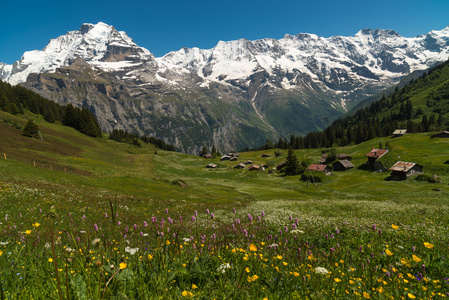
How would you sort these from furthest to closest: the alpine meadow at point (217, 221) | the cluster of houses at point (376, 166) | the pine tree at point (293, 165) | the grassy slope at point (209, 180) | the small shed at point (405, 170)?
the pine tree at point (293, 165) → the cluster of houses at point (376, 166) → the small shed at point (405, 170) → the grassy slope at point (209, 180) → the alpine meadow at point (217, 221)

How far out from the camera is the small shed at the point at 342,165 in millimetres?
102562

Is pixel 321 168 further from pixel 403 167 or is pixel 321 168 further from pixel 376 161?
pixel 403 167

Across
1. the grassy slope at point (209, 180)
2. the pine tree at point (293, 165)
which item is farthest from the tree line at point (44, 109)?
the pine tree at point (293, 165)

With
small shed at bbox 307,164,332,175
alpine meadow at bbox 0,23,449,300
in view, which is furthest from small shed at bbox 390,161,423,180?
small shed at bbox 307,164,332,175

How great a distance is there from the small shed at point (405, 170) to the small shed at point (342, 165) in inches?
961

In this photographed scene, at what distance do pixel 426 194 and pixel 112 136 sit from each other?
171 metres

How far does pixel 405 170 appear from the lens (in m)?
74.0

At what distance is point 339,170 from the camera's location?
10475cm

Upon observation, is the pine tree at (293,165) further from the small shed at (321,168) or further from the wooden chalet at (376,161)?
the wooden chalet at (376,161)

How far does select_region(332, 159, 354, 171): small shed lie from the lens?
10256 centimetres

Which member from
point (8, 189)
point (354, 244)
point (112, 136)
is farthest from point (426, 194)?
point (112, 136)

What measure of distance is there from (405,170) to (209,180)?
6818 cm

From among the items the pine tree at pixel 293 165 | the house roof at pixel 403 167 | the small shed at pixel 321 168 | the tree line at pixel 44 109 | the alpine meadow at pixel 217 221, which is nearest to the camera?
the alpine meadow at pixel 217 221

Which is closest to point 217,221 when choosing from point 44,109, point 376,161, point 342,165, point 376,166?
point 376,166
